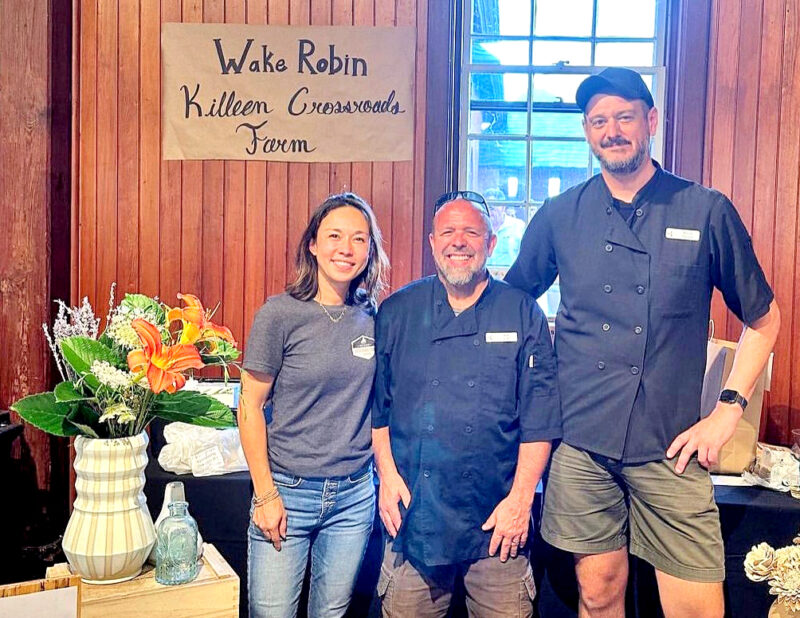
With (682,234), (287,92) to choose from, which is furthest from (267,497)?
(287,92)

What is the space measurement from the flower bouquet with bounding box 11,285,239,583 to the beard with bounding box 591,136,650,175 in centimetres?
103

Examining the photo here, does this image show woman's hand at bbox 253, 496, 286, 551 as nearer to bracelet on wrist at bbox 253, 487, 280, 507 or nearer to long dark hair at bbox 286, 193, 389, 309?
bracelet on wrist at bbox 253, 487, 280, 507

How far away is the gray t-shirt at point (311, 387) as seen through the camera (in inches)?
66.0

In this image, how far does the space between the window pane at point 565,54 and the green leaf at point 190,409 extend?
7.17ft

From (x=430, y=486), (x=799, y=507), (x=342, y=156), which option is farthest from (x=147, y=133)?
(x=799, y=507)

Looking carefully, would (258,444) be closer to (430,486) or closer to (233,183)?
(430,486)

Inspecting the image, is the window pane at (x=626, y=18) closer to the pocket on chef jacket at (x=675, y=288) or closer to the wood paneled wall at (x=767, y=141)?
the wood paneled wall at (x=767, y=141)

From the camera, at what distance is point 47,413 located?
4.39 feet

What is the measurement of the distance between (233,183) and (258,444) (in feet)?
5.02

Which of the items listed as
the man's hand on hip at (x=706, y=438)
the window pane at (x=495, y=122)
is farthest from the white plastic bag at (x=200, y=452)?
the window pane at (x=495, y=122)

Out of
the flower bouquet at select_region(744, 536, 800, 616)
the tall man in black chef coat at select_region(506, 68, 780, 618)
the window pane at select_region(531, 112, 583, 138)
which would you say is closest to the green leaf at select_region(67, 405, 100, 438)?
the tall man in black chef coat at select_region(506, 68, 780, 618)

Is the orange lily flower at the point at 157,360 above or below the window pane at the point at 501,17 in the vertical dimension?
below

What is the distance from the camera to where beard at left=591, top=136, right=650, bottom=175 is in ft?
5.60

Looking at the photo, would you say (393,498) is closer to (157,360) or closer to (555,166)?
(157,360)
